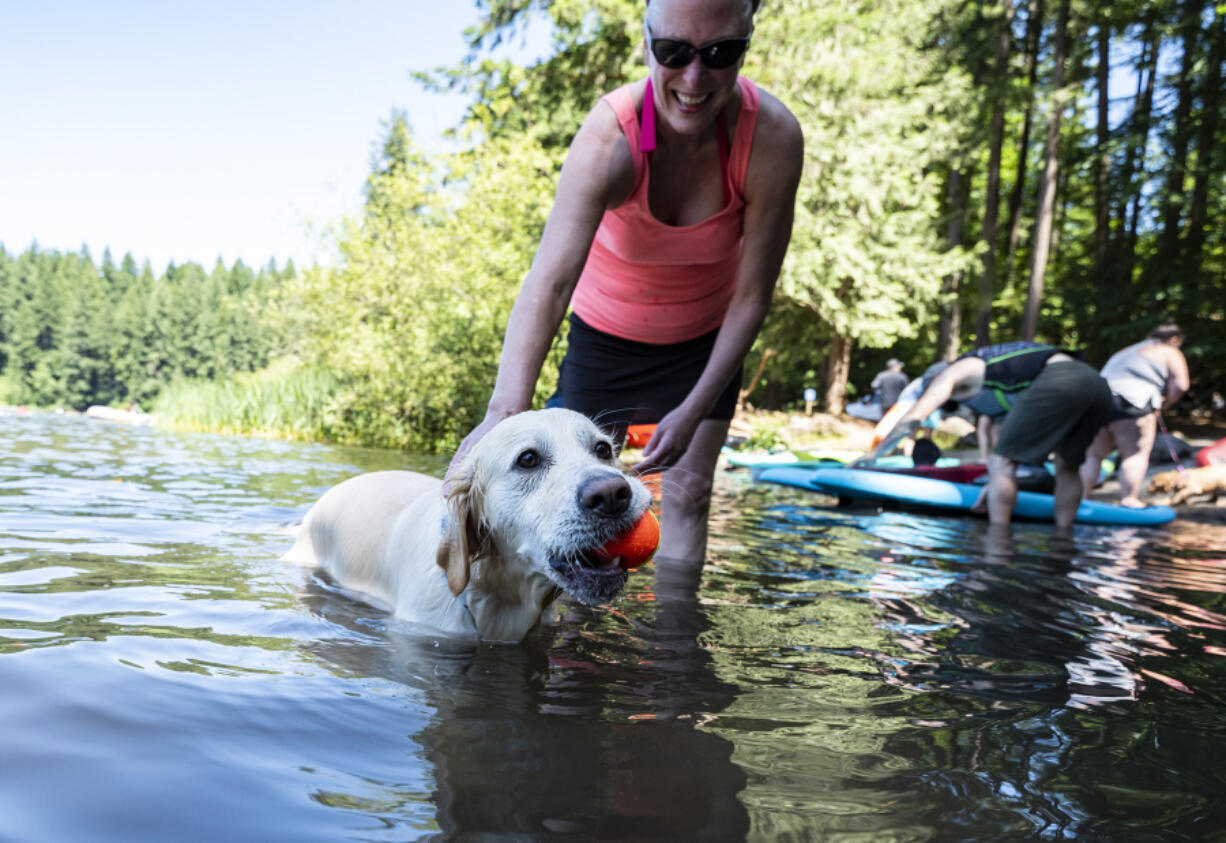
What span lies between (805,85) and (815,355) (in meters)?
8.63

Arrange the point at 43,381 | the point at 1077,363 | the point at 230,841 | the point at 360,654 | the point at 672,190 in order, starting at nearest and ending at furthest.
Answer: the point at 230,841 < the point at 360,654 < the point at 672,190 < the point at 1077,363 < the point at 43,381

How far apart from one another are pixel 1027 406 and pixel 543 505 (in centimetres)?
639

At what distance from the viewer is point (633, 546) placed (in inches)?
112

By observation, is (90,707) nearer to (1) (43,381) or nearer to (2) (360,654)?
(2) (360,654)

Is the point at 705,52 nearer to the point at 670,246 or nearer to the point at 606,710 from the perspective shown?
the point at 670,246

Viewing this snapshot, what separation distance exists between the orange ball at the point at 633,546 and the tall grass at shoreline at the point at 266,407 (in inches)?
612

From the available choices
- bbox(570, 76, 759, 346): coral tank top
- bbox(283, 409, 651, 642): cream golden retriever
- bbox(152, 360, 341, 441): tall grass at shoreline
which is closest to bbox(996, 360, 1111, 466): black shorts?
bbox(570, 76, 759, 346): coral tank top

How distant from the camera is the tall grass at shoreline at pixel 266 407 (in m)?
17.5

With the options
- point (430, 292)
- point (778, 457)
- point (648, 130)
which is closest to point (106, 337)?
point (430, 292)

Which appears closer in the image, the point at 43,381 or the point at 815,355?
the point at 815,355

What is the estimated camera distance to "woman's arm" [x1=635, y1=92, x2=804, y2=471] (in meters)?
3.66

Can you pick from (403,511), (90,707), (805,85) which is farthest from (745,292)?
(805,85)

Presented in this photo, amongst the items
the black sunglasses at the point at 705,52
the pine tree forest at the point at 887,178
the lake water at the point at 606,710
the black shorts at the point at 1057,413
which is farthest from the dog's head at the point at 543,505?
the pine tree forest at the point at 887,178

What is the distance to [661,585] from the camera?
14.1 feet
